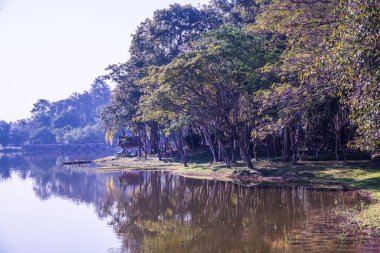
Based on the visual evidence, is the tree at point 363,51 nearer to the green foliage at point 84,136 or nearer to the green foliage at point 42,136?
the green foliage at point 84,136

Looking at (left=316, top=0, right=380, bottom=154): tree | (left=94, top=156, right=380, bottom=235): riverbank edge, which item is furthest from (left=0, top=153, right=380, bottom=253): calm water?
(left=316, top=0, right=380, bottom=154): tree

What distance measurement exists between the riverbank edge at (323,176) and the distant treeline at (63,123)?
68.7 meters

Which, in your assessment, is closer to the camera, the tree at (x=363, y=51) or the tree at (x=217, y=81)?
the tree at (x=363, y=51)

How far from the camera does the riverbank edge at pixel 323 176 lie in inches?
611

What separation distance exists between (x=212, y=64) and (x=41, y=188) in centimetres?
1634

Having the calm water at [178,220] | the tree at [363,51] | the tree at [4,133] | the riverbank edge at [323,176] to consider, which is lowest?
the calm water at [178,220]

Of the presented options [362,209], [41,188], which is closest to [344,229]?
[362,209]

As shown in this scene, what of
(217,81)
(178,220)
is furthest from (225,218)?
(217,81)

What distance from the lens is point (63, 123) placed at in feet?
369

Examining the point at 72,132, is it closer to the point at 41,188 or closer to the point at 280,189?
the point at 41,188

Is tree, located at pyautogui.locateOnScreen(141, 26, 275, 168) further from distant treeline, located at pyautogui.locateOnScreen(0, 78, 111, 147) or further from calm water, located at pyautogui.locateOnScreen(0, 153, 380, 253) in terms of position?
distant treeline, located at pyautogui.locateOnScreen(0, 78, 111, 147)

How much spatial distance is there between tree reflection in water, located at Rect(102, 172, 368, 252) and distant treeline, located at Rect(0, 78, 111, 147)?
249 feet

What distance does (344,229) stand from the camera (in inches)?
521

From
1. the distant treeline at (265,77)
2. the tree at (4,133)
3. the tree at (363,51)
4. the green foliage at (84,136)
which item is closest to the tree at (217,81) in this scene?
the distant treeline at (265,77)
